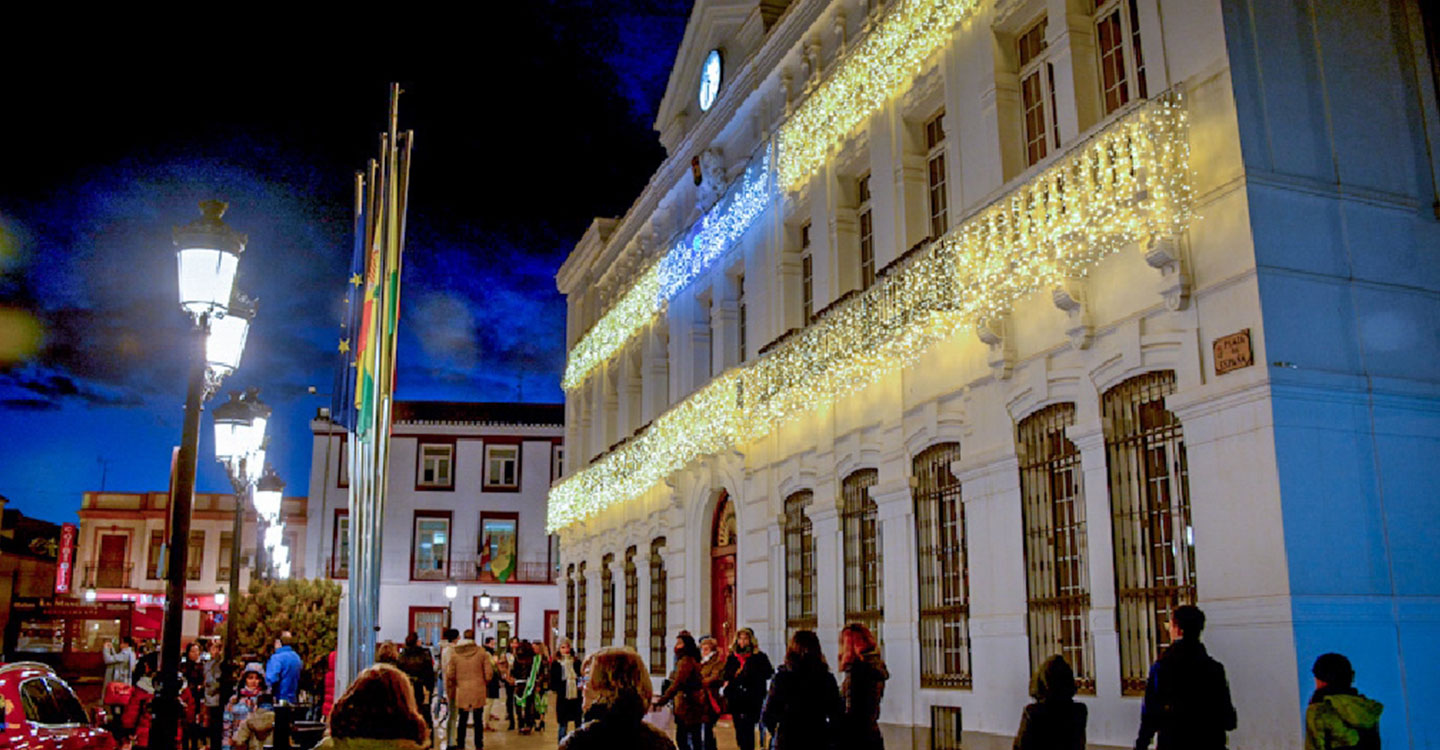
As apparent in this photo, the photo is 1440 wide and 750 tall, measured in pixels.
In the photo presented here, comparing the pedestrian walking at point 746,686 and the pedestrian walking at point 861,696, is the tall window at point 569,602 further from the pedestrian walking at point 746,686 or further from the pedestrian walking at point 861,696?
the pedestrian walking at point 861,696

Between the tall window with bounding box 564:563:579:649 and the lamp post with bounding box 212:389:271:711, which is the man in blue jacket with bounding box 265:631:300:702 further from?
the tall window with bounding box 564:563:579:649

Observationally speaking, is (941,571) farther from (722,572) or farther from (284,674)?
(722,572)

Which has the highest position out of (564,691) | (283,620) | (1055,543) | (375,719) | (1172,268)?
(1172,268)

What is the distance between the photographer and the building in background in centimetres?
5666

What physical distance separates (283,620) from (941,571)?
23.7 meters

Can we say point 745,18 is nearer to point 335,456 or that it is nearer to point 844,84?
point 844,84

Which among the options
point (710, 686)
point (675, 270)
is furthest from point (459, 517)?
point (710, 686)

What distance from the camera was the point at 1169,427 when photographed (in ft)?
35.3

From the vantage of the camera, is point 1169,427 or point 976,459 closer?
point 1169,427

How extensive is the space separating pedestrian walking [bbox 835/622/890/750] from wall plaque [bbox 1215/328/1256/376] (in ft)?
12.9

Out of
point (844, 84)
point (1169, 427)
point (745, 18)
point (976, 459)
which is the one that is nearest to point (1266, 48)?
point (1169, 427)

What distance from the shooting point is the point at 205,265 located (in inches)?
345

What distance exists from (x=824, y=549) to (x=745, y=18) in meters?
10.8

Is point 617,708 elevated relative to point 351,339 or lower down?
lower down
